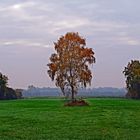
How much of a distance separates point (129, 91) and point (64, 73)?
52591 mm

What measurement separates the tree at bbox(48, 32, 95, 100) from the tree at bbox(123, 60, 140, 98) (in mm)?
44103

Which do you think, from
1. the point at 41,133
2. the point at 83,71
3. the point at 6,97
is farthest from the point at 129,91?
the point at 41,133

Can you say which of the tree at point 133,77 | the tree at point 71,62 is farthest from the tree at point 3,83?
the tree at point 71,62

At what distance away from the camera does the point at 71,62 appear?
7031cm

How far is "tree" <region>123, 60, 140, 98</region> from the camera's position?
112738 mm

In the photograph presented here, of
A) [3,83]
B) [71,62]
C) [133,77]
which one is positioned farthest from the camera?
[3,83]

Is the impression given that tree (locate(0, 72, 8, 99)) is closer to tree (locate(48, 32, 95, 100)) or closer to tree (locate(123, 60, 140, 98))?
tree (locate(123, 60, 140, 98))

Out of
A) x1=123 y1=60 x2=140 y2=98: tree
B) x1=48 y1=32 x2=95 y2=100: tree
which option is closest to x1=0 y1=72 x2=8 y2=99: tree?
x1=123 y1=60 x2=140 y2=98: tree

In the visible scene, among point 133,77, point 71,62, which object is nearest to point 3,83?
point 133,77

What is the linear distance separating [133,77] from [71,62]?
46.8 meters

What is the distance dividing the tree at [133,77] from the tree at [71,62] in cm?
4410

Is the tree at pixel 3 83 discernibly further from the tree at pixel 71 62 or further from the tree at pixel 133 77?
the tree at pixel 71 62

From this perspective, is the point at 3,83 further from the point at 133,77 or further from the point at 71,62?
the point at 71,62

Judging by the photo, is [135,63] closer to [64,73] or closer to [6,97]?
[6,97]
